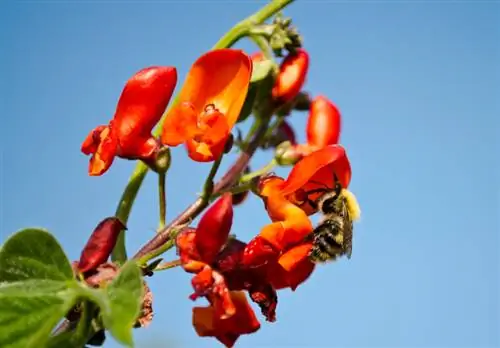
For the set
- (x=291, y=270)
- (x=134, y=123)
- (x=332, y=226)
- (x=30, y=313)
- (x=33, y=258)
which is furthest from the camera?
(x=332, y=226)

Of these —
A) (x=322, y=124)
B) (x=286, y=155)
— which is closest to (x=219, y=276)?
(x=286, y=155)

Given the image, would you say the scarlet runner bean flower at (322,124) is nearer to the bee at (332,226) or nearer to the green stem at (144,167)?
the bee at (332,226)

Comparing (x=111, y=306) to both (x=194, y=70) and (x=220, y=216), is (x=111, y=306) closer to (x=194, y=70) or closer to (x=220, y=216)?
(x=220, y=216)

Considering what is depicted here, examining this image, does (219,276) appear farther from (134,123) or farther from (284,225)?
(134,123)

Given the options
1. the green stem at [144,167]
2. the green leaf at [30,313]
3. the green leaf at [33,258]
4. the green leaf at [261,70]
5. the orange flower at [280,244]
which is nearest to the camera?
the green leaf at [30,313]

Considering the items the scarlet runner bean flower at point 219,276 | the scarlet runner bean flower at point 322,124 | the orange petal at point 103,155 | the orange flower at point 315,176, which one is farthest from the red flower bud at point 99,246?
the scarlet runner bean flower at point 322,124

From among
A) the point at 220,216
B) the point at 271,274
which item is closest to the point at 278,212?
the point at 271,274

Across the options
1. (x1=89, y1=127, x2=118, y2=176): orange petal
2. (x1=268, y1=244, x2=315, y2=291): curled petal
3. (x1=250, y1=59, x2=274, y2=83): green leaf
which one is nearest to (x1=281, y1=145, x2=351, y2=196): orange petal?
(x1=268, y1=244, x2=315, y2=291): curled petal
